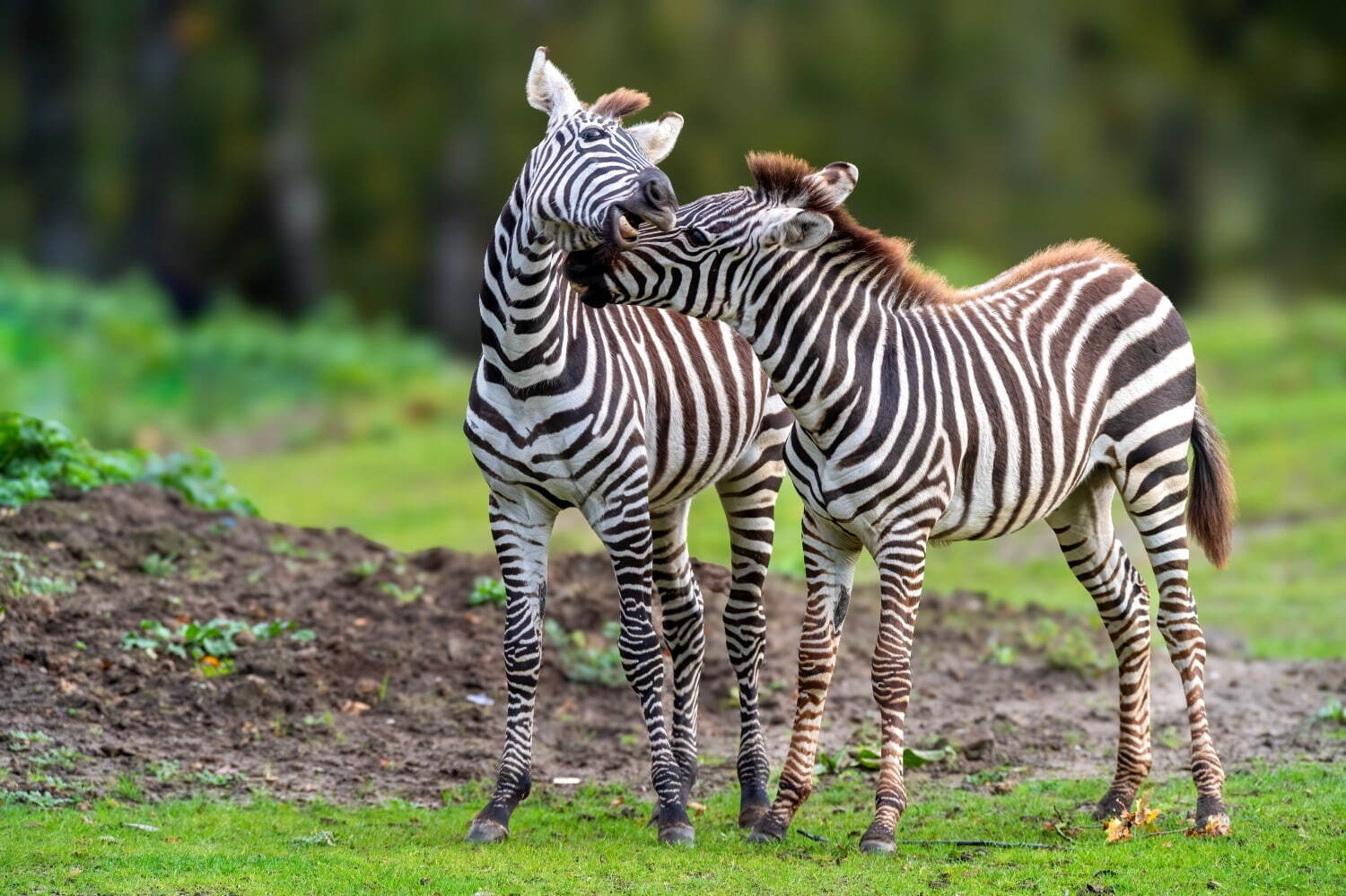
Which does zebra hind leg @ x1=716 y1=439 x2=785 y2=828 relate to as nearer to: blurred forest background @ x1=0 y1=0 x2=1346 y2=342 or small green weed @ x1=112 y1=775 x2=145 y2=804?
small green weed @ x1=112 y1=775 x2=145 y2=804

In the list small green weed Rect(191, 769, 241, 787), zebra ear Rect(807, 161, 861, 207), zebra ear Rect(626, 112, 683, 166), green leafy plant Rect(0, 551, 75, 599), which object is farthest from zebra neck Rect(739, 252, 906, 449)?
green leafy plant Rect(0, 551, 75, 599)

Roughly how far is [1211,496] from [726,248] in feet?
9.17

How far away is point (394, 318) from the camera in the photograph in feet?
88.9

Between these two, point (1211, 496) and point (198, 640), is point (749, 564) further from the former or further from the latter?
point (198, 640)

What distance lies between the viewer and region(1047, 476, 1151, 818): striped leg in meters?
7.02

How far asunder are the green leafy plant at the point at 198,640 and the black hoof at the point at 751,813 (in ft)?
9.88

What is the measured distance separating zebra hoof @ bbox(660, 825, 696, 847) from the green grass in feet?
0.24

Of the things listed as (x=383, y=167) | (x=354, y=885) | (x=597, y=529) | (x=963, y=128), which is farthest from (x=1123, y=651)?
(x=383, y=167)

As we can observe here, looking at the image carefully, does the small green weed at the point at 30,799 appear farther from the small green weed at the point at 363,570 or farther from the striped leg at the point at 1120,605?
the striped leg at the point at 1120,605

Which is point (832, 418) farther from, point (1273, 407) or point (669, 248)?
point (1273, 407)

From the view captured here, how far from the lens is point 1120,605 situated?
7051mm

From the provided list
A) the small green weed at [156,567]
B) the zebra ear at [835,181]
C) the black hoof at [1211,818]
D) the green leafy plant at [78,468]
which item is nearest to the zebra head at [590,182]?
the zebra ear at [835,181]

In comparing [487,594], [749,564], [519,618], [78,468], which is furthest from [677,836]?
[78,468]

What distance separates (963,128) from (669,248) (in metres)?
22.1
